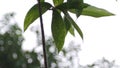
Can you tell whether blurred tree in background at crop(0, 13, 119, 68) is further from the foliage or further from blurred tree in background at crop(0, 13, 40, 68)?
the foliage

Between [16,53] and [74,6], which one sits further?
[16,53]

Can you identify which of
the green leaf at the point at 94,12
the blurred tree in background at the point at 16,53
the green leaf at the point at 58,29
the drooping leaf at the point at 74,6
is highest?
the drooping leaf at the point at 74,6

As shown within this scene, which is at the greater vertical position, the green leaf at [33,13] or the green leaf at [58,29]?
the green leaf at [33,13]

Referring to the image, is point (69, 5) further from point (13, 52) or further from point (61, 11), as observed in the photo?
point (13, 52)

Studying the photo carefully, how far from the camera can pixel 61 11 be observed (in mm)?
1200

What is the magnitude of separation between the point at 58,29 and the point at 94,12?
0.11 metres

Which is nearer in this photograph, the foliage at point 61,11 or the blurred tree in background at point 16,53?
the foliage at point 61,11

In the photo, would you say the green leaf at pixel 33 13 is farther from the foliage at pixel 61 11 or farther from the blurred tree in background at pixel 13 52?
the blurred tree in background at pixel 13 52

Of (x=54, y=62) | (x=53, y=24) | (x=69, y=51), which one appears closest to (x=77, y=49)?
(x=69, y=51)

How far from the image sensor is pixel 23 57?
16.7 m

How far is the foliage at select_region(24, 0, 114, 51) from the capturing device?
114 centimetres

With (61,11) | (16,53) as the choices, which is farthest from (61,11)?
(16,53)

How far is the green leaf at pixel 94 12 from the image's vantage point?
1.14 meters

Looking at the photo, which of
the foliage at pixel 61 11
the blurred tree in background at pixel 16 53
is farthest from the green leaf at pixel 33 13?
the blurred tree in background at pixel 16 53
